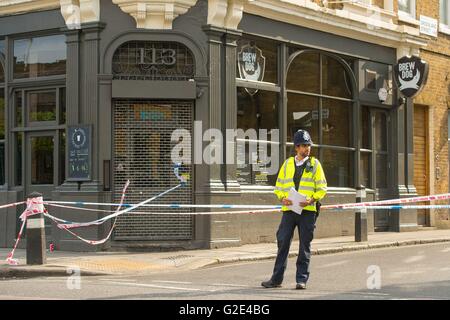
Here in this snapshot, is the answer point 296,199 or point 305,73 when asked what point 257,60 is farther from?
point 296,199

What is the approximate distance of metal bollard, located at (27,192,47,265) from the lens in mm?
12578

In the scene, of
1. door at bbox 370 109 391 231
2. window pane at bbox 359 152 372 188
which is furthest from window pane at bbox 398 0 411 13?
window pane at bbox 359 152 372 188

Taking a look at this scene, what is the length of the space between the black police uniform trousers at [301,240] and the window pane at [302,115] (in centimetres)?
777

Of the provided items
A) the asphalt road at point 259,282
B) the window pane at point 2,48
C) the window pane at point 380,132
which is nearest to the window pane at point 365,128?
the window pane at point 380,132

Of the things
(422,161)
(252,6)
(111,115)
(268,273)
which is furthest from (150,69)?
(422,161)

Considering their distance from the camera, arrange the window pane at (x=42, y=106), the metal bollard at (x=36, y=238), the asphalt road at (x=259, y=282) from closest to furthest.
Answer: the asphalt road at (x=259, y=282) < the metal bollard at (x=36, y=238) < the window pane at (x=42, y=106)

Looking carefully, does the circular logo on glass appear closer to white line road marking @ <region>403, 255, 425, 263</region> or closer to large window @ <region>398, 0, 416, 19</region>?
white line road marking @ <region>403, 255, 425, 263</region>

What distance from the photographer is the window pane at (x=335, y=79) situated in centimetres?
1852

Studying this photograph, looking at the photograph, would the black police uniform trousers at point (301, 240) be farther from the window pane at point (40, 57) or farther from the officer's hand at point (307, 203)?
the window pane at point (40, 57)

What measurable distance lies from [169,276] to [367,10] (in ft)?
33.3

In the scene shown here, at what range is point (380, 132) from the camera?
20.4m

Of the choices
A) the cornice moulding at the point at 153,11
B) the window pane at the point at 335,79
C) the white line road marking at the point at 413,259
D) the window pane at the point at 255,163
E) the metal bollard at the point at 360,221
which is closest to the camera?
the white line road marking at the point at 413,259

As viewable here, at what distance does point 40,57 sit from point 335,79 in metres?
6.99

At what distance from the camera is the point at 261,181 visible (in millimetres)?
16859
